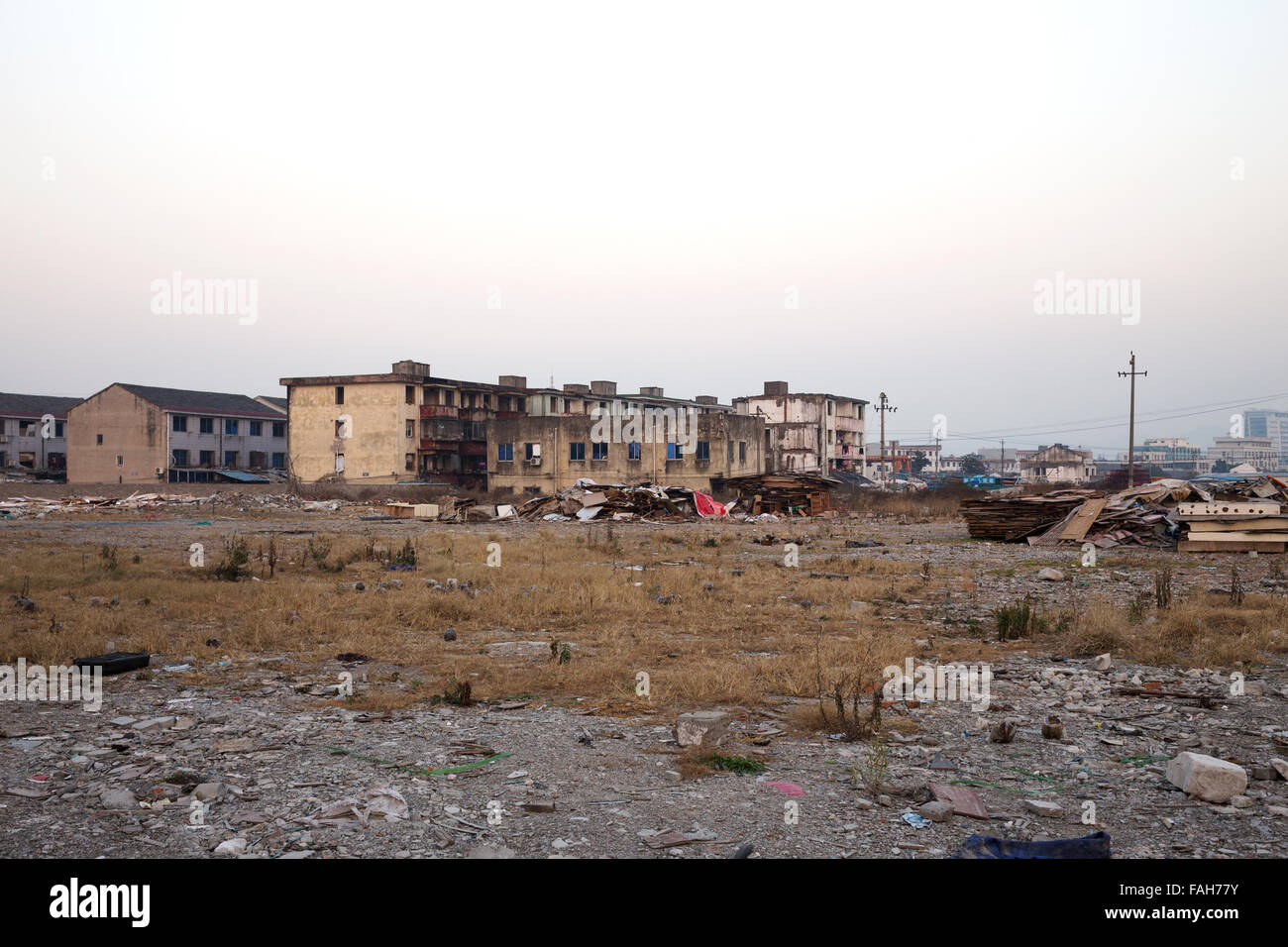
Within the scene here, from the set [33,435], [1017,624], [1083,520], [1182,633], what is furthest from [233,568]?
[33,435]

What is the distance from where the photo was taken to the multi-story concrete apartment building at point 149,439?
52.9m

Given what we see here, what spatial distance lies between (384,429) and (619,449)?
14.4 metres

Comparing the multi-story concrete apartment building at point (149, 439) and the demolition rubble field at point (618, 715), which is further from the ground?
the multi-story concrete apartment building at point (149, 439)

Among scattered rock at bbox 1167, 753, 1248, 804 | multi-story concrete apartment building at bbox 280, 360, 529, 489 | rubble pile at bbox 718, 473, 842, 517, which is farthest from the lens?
multi-story concrete apartment building at bbox 280, 360, 529, 489

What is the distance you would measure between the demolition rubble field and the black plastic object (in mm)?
131

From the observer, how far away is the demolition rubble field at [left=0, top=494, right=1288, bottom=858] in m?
4.27

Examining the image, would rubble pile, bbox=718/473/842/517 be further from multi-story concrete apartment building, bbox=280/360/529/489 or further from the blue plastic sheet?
the blue plastic sheet

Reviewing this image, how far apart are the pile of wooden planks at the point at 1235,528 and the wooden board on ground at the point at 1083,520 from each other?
202cm

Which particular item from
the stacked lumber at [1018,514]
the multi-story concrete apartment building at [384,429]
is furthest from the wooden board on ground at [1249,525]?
the multi-story concrete apartment building at [384,429]

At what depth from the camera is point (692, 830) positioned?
13.9 feet

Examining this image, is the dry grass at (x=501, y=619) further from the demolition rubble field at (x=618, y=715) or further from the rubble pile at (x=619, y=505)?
the rubble pile at (x=619, y=505)

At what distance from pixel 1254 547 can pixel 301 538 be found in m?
21.7

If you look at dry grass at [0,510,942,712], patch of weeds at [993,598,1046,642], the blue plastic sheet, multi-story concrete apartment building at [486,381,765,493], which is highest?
multi-story concrete apartment building at [486,381,765,493]

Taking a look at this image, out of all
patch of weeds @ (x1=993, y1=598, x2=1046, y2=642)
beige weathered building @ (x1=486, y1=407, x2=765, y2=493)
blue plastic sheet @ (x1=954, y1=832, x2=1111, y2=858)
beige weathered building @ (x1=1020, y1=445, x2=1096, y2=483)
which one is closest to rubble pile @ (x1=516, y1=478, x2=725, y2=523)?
beige weathered building @ (x1=486, y1=407, x2=765, y2=493)
